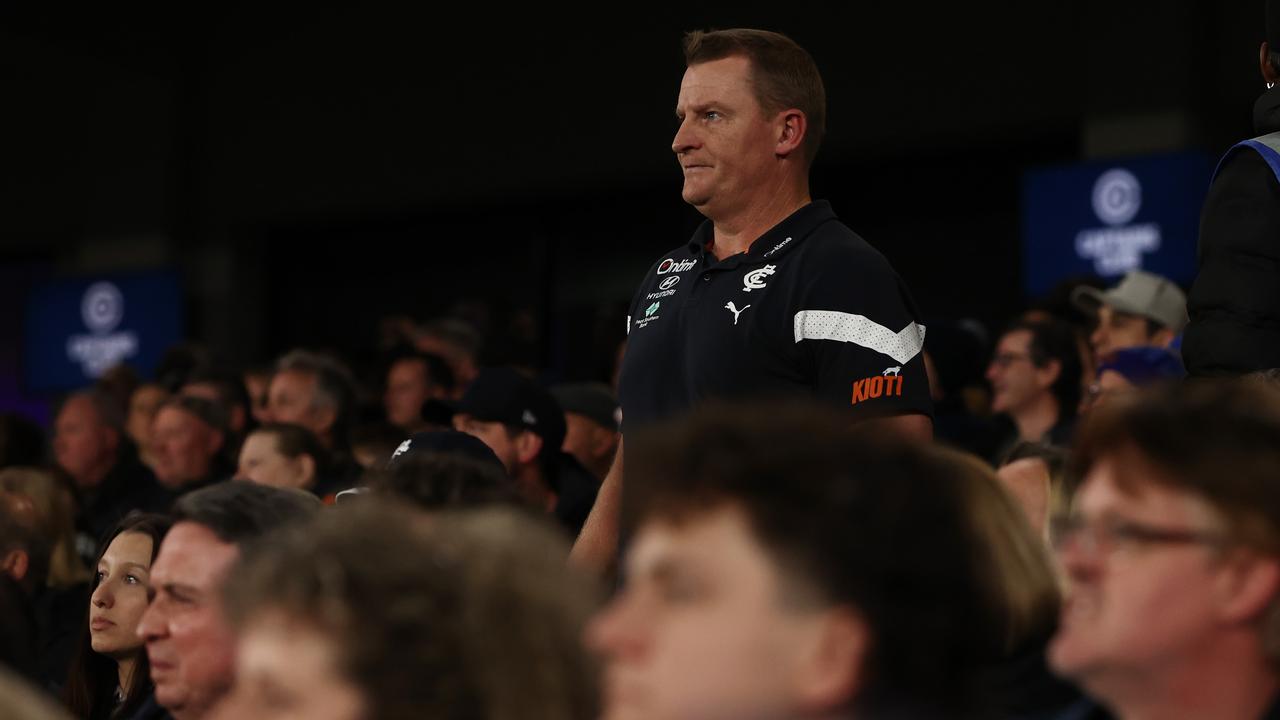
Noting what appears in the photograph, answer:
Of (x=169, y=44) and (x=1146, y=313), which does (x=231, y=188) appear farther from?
(x=1146, y=313)

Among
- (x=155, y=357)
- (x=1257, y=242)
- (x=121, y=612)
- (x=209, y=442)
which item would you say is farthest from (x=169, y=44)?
(x=1257, y=242)

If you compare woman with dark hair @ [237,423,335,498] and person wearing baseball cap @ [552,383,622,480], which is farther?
person wearing baseball cap @ [552,383,622,480]

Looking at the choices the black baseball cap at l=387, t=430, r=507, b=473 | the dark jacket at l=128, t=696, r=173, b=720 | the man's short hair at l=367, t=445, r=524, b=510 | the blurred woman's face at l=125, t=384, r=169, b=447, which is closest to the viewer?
the man's short hair at l=367, t=445, r=524, b=510

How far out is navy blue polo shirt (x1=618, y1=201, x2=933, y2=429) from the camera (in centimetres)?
302

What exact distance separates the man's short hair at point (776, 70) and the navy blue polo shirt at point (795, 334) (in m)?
0.20

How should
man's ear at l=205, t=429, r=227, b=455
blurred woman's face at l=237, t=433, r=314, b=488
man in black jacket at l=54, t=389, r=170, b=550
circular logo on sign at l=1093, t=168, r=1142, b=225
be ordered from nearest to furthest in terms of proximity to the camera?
blurred woman's face at l=237, t=433, r=314, b=488 < man's ear at l=205, t=429, r=227, b=455 < man in black jacket at l=54, t=389, r=170, b=550 < circular logo on sign at l=1093, t=168, r=1142, b=225

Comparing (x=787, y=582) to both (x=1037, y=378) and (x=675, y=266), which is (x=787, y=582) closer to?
(x=675, y=266)

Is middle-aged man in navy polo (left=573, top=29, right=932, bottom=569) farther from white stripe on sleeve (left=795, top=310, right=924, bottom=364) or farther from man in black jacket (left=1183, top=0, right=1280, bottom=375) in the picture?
man in black jacket (left=1183, top=0, right=1280, bottom=375)

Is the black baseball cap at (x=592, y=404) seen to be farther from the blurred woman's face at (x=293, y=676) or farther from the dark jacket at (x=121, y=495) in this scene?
the blurred woman's face at (x=293, y=676)

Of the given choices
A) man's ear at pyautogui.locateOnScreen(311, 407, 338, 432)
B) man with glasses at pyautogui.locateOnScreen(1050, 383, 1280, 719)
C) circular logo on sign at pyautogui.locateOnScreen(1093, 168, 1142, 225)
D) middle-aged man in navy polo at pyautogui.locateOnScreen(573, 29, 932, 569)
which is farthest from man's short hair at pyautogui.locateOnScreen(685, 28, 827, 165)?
circular logo on sign at pyautogui.locateOnScreen(1093, 168, 1142, 225)

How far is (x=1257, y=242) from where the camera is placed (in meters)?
2.79

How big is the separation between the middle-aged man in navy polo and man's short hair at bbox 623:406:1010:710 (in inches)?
48.0

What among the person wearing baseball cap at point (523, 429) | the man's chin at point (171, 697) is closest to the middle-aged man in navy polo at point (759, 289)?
the man's chin at point (171, 697)

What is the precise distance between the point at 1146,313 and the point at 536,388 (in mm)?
2225
